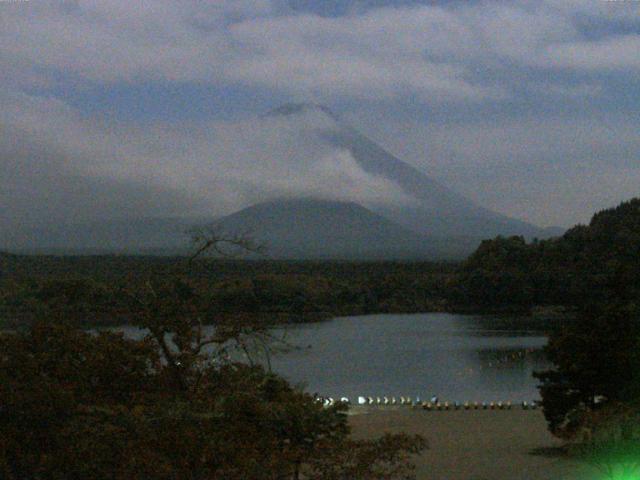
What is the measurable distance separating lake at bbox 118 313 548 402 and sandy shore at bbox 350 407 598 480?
3.03m

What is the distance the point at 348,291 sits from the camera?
242ft

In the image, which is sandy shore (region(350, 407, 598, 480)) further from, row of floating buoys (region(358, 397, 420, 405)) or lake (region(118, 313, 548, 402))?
lake (region(118, 313, 548, 402))

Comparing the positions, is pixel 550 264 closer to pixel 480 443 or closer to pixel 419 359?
pixel 419 359

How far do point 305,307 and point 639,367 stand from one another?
1880 inches

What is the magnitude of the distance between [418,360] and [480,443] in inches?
972

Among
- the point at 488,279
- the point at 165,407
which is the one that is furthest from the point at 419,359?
the point at 165,407

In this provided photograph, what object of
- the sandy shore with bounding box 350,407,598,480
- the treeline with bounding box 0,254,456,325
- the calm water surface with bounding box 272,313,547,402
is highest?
the treeline with bounding box 0,254,456,325

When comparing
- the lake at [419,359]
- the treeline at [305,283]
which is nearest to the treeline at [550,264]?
the treeline at [305,283]

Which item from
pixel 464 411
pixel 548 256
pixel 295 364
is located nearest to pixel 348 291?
pixel 548 256

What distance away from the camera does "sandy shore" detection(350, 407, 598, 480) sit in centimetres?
1534

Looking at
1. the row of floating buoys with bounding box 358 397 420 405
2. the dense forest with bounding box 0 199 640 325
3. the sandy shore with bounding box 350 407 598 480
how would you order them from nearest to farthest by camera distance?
the sandy shore with bounding box 350 407 598 480
the row of floating buoys with bounding box 358 397 420 405
the dense forest with bounding box 0 199 640 325

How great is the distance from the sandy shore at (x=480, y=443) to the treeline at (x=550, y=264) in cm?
4092

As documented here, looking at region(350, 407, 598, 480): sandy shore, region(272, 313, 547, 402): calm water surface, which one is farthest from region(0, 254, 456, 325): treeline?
region(350, 407, 598, 480): sandy shore

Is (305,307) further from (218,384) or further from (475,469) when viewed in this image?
(218,384)
